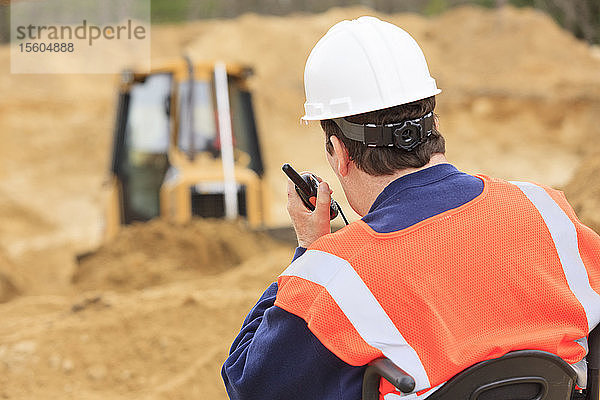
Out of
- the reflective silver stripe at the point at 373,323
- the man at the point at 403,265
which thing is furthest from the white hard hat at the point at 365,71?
the reflective silver stripe at the point at 373,323

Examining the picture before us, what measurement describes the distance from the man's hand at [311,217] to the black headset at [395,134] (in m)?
0.19

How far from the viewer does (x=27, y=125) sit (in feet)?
64.1

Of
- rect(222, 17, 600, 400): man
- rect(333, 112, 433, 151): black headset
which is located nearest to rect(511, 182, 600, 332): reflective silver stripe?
rect(222, 17, 600, 400): man

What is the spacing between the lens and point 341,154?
1750mm

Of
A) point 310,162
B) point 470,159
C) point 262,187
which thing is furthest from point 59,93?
point 262,187

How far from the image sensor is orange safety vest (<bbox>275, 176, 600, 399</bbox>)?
4.83 ft

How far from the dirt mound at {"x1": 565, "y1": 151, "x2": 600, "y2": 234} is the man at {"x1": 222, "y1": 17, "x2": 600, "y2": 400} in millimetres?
2518

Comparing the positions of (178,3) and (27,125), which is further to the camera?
(178,3)

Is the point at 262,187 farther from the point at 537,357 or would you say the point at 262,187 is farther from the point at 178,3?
the point at 178,3

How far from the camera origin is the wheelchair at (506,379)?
1486mm

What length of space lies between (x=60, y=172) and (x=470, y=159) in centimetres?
1169

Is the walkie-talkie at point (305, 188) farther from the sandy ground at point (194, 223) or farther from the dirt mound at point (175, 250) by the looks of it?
the dirt mound at point (175, 250)

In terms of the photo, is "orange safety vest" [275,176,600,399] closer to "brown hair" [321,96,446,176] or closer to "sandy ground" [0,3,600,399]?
"brown hair" [321,96,446,176]

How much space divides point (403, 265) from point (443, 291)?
0.36 feet
